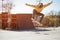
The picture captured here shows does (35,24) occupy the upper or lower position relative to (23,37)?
upper

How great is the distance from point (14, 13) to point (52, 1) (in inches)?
25.7

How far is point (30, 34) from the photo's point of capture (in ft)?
8.99

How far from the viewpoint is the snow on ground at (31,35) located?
2678 millimetres

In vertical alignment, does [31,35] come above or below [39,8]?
below

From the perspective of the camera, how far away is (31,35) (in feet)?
8.96

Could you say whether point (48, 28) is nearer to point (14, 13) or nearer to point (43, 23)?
point (43, 23)

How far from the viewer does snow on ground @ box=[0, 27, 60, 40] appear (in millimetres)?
2678

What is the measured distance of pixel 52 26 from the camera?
9.13 feet

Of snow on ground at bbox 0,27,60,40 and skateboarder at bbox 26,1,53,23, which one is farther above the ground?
skateboarder at bbox 26,1,53,23

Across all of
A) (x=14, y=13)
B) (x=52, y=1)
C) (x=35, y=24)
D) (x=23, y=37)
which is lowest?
(x=23, y=37)

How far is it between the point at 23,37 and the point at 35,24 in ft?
0.97

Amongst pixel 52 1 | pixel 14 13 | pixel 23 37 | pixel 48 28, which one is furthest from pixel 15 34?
pixel 52 1

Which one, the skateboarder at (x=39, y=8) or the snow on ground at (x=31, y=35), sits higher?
the skateboarder at (x=39, y=8)

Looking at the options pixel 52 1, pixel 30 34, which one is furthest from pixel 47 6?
pixel 30 34
